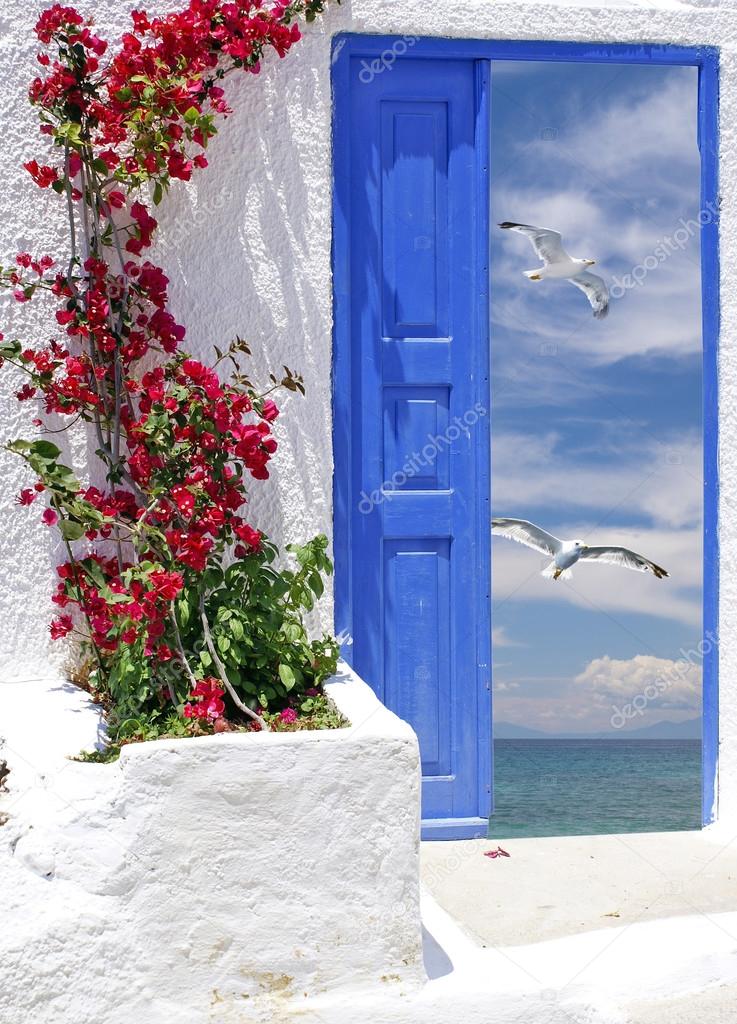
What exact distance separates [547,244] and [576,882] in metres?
2.68

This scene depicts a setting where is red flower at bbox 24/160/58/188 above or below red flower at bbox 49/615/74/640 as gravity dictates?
above

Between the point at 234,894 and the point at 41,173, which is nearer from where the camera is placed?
the point at 234,894

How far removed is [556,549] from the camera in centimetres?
495

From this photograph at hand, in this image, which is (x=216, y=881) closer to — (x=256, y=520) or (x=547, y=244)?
(x=256, y=520)

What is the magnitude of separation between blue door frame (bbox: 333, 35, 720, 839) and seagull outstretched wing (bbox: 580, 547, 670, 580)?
0.22 metres

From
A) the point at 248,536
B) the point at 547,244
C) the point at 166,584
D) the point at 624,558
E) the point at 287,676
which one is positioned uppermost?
the point at 547,244

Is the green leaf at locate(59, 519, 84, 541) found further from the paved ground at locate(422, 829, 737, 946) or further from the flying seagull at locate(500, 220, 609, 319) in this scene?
the flying seagull at locate(500, 220, 609, 319)

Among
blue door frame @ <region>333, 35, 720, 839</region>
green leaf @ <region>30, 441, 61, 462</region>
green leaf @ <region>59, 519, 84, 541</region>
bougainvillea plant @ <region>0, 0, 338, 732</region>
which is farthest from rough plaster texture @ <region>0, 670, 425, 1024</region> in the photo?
blue door frame @ <region>333, 35, 720, 839</region>

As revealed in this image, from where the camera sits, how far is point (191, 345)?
3811mm

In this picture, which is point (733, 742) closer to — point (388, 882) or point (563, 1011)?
point (563, 1011)

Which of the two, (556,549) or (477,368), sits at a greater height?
(477,368)

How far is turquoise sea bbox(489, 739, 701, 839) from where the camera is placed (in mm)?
8703

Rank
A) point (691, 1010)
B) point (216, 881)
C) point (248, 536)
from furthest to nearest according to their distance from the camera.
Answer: point (248, 536) → point (691, 1010) → point (216, 881)

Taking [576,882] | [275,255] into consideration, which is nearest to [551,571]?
[576,882]
